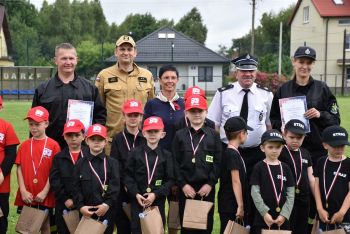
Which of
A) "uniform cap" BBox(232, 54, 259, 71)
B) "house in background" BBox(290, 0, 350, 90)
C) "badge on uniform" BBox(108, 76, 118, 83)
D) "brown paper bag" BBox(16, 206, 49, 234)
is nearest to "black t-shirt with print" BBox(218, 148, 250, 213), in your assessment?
"uniform cap" BBox(232, 54, 259, 71)

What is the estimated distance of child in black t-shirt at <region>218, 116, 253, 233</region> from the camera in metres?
5.55

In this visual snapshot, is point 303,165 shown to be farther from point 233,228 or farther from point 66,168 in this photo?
point 66,168

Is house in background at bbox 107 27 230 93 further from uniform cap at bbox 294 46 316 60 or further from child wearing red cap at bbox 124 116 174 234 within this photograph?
child wearing red cap at bbox 124 116 174 234

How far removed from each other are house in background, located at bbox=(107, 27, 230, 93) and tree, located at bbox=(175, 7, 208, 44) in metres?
32.9

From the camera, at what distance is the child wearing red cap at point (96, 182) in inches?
213

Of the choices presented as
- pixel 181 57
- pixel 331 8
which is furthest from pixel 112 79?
pixel 181 57

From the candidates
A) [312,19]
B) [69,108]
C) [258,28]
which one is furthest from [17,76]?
[258,28]

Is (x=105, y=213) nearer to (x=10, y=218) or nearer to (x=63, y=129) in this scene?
(x=63, y=129)

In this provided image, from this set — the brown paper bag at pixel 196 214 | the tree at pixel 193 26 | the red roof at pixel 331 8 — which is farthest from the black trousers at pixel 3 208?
the tree at pixel 193 26

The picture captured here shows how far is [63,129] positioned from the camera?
20.1 ft

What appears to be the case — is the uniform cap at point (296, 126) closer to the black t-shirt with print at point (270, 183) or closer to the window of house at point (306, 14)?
the black t-shirt with print at point (270, 183)

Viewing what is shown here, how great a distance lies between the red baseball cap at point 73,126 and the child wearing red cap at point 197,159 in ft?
3.42

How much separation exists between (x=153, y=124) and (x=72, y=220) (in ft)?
4.38

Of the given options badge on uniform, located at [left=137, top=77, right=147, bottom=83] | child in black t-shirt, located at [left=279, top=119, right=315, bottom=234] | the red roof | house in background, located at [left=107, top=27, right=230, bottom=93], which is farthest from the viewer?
house in background, located at [left=107, top=27, right=230, bottom=93]
